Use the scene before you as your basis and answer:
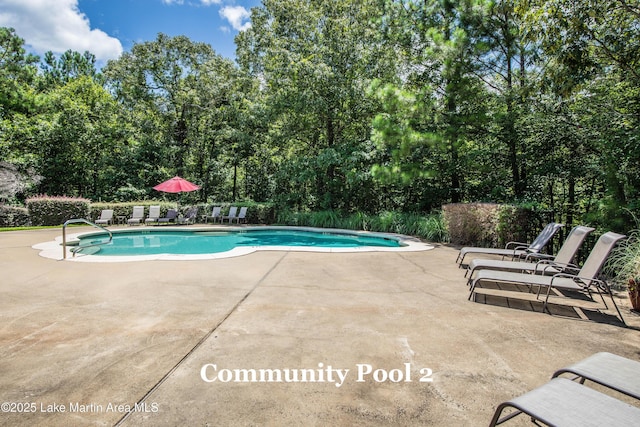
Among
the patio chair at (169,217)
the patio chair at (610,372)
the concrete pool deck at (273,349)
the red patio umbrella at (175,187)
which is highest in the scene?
the red patio umbrella at (175,187)

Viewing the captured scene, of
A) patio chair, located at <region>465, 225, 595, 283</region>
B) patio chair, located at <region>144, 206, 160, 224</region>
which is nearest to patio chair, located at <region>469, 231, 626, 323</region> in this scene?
patio chair, located at <region>465, 225, 595, 283</region>

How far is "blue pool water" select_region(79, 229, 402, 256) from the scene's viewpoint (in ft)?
30.9

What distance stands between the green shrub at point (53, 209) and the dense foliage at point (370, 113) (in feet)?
11.0

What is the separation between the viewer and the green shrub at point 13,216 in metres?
12.1

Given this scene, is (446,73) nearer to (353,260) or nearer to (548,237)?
(548,237)

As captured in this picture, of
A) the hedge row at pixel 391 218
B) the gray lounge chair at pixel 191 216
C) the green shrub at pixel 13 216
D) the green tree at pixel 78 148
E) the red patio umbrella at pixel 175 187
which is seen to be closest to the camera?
the hedge row at pixel 391 218

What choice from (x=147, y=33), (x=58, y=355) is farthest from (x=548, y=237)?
(x=147, y=33)

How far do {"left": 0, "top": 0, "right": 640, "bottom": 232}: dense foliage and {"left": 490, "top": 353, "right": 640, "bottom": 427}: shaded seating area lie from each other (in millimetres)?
4980

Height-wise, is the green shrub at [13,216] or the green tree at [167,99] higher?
the green tree at [167,99]

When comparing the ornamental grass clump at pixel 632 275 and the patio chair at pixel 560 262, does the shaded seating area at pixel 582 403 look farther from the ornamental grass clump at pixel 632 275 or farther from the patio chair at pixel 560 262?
the patio chair at pixel 560 262

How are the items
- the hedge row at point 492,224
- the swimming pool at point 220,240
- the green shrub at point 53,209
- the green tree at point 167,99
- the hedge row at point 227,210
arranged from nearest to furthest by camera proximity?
the hedge row at point 492,224 < the swimming pool at point 220,240 < the green shrub at point 53,209 < the hedge row at point 227,210 < the green tree at point 167,99

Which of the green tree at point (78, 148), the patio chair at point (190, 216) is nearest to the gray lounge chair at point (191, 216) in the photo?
the patio chair at point (190, 216)

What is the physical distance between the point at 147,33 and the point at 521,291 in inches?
887

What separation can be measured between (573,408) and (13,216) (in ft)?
53.9
